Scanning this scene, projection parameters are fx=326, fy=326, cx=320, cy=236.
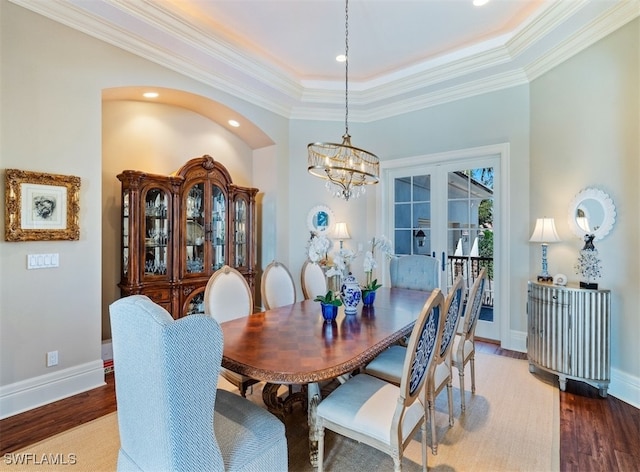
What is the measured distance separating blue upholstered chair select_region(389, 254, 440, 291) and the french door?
0.86m

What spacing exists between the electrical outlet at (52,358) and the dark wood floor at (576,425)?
0.99 feet

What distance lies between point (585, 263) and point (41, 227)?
4.46 meters

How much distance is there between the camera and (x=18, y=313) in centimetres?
242

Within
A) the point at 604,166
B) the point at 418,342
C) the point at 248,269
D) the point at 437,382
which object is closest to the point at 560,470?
the point at 437,382

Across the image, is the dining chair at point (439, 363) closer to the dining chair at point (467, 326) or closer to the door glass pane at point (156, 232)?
the dining chair at point (467, 326)

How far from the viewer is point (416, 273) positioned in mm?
3584

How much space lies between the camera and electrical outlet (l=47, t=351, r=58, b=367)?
257 cm

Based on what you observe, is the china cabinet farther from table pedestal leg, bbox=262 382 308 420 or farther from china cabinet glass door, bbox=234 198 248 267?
table pedestal leg, bbox=262 382 308 420

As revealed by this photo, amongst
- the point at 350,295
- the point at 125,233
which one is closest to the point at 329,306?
the point at 350,295

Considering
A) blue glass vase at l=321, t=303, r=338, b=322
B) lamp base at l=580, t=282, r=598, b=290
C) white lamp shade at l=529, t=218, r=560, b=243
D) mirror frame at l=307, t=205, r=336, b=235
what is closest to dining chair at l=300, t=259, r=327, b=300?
blue glass vase at l=321, t=303, r=338, b=322

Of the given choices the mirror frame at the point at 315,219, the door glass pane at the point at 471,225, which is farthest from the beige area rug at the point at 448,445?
the mirror frame at the point at 315,219

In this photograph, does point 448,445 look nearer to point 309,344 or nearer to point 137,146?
point 309,344

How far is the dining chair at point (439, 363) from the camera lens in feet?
6.09

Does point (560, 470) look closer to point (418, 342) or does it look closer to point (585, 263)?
point (418, 342)
